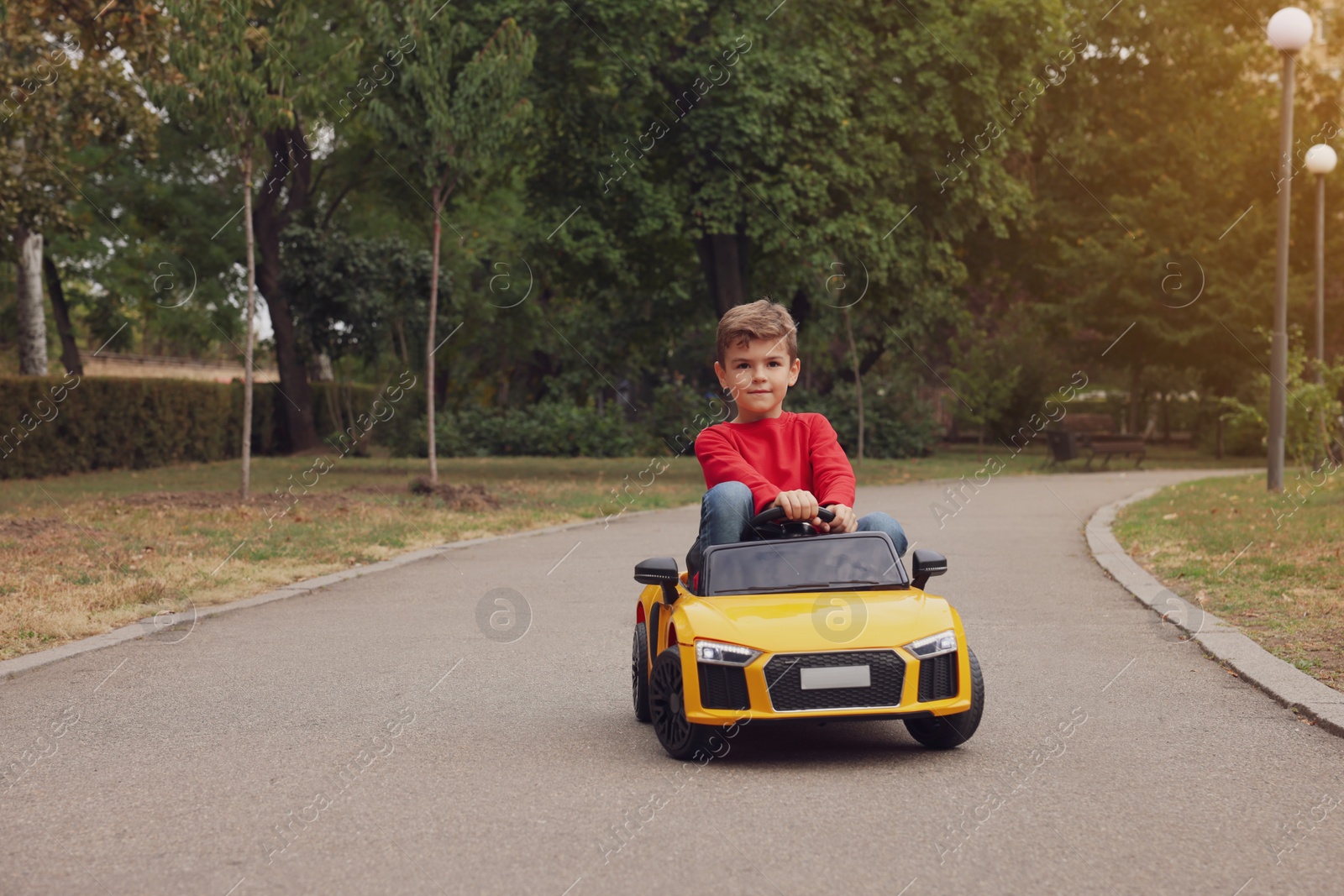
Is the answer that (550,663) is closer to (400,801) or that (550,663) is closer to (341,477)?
(400,801)

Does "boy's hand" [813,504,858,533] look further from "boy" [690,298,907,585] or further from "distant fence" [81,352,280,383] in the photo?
"distant fence" [81,352,280,383]

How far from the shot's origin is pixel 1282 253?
1927 centimetres

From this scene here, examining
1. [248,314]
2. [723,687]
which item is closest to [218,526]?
[248,314]

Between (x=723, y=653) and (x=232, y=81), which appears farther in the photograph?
(x=232, y=81)

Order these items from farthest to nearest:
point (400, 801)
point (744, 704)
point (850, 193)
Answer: point (850, 193)
point (744, 704)
point (400, 801)

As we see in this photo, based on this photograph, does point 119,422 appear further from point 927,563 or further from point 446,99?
point 927,563

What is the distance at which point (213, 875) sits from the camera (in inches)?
164

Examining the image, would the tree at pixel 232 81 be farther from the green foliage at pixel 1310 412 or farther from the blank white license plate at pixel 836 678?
the green foliage at pixel 1310 412

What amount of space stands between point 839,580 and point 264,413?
32.5 m

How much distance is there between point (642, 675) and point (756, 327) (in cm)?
150

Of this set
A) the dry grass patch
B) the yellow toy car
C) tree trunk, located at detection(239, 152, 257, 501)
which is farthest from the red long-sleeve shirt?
tree trunk, located at detection(239, 152, 257, 501)

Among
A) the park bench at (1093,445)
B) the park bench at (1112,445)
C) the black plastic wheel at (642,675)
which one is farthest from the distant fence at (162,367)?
the black plastic wheel at (642,675)

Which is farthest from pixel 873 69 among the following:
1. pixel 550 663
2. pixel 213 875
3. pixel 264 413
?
pixel 213 875

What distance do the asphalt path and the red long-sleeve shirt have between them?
994mm
